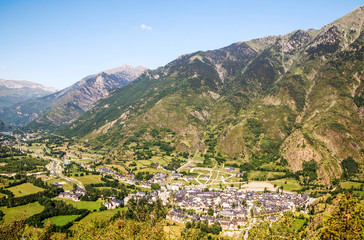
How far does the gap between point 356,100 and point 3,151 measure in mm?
290627

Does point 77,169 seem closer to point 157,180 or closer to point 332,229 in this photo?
point 157,180

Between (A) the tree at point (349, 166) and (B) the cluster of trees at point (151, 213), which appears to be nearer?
(B) the cluster of trees at point (151, 213)

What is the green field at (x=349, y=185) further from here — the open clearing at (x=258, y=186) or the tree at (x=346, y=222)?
the tree at (x=346, y=222)

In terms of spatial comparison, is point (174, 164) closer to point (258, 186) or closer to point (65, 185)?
point (258, 186)

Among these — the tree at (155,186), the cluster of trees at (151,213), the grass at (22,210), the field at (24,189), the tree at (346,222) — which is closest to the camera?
the cluster of trees at (151,213)

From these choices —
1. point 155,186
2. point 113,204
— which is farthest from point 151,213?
point 155,186

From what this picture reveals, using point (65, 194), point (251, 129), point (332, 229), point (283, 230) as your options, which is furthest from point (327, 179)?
point (65, 194)

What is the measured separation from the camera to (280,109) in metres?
199

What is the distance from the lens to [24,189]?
109625 millimetres

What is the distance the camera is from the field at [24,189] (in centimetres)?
10344

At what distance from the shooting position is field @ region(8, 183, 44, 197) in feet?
339

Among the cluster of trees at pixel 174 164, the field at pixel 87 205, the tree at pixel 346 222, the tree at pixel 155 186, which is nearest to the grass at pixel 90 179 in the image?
the field at pixel 87 205

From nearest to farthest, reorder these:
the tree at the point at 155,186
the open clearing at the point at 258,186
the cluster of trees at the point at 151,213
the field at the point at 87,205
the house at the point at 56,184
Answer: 1. the cluster of trees at the point at 151,213
2. the field at the point at 87,205
3. the open clearing at the point at 258,186
4. the house at the point at 56,184
5. the tree at the point at 155,186

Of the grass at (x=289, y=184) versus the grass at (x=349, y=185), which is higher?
the grass at (x=349, y=185)
